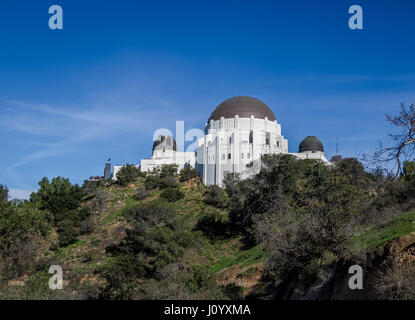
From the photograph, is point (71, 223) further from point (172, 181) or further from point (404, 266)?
point (404, 266)

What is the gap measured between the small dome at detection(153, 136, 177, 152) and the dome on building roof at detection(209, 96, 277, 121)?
11.7 metres

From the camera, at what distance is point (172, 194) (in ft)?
154

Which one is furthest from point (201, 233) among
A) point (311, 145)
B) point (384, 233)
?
point (311, 145)

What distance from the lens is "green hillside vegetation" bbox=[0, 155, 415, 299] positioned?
16.8 meters

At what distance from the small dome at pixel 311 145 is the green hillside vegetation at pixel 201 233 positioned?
11830 mm

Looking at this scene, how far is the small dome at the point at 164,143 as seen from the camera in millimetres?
65688

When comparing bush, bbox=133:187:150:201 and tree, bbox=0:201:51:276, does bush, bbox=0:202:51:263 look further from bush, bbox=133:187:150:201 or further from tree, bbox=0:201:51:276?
bush, bbox=133:187:150:201

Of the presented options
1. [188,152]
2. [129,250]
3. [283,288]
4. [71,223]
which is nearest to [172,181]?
[188,152]

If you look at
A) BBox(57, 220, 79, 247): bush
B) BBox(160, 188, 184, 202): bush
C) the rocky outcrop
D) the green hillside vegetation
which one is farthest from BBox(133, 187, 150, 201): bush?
the rocky outcrop

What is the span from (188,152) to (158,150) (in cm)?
612

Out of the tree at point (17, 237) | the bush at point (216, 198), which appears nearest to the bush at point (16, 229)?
the tree at point (17, 237)

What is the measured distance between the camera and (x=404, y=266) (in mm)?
11344

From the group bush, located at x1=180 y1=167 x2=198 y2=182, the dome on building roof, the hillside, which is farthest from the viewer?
the dome on building roof

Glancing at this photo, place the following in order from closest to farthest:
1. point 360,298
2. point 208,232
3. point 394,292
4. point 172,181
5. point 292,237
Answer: point 394,292 < point 360,298 < point 292,237 < point 208,232 < point 172,181
